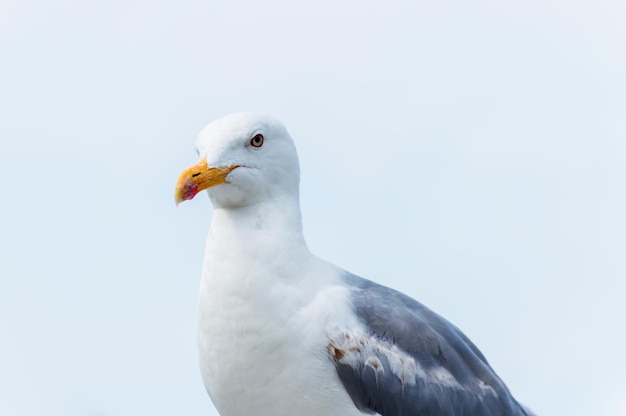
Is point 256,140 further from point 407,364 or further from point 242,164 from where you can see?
point 407,364

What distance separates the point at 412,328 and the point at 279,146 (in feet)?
4.85

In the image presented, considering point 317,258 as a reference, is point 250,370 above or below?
below

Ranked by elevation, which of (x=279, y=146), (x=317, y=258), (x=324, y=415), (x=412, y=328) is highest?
(x=279, y=146)

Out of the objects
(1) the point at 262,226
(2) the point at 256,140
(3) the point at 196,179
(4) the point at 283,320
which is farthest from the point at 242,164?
(4) the point at 283,320

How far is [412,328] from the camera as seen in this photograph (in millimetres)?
7430

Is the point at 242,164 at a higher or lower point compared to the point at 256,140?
lower

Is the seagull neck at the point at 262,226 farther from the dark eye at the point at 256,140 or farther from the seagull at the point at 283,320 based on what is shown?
the dark eye at the point at 256,140

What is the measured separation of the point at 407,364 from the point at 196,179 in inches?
71.6

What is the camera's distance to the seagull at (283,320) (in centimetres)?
705

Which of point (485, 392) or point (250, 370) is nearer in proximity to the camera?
point (250, 370)

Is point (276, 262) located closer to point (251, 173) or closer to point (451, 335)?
point (251, 173)

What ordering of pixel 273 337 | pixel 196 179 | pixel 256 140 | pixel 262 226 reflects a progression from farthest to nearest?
pixel 262 226 < pixel 256 140 < pixel 273 337 < pixel 196 179

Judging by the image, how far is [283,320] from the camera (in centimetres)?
709

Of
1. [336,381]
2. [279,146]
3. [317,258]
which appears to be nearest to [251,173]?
[279,146]
